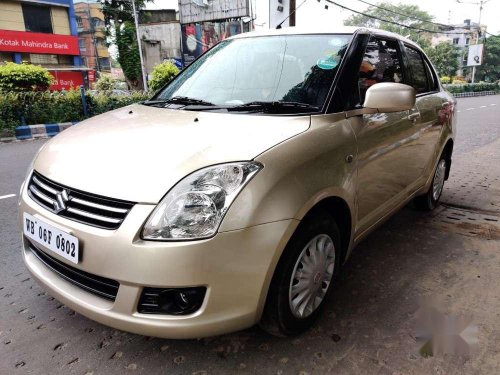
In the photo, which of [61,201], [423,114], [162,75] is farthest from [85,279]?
[162,75]

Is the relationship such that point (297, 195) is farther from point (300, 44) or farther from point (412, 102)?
point (300, 44)

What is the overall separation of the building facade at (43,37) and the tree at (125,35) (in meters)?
2.44

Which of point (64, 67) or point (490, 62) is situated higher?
point (64, 67)

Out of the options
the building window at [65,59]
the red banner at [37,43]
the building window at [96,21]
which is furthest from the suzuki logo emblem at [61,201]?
the building window at [96,21]

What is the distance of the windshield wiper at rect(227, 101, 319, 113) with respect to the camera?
2149 mm

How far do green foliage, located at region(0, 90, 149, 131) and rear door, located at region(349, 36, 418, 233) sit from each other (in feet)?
30.6

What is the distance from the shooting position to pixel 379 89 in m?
2.19

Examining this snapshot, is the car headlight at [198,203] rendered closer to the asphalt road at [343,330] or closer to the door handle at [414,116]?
the asphalt road at [343,330]

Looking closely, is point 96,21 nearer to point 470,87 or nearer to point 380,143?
point 470,87

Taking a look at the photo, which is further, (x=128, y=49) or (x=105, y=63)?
(x=105, y=63)

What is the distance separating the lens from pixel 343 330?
212 cm

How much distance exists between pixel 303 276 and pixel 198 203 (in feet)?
2.27

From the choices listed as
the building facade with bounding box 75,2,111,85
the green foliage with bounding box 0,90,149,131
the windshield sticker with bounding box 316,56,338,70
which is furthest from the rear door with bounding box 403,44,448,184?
the building facade with bounding box 75,2,111,85

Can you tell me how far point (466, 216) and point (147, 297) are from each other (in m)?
3.34
